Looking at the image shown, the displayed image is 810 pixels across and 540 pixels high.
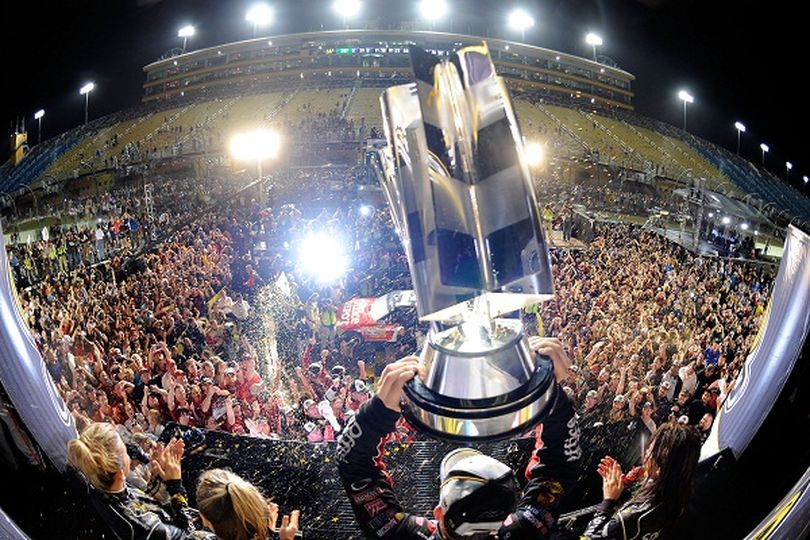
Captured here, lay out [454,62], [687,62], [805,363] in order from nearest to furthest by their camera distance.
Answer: [454,62], [805,363], [687,62]

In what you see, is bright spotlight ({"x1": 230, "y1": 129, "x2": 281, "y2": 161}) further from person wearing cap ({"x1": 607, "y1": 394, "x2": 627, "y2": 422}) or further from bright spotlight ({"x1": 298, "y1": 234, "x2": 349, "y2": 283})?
person wearing cap ({"x1": 607, "y1": 394, "x2": 627, "y2": 422})

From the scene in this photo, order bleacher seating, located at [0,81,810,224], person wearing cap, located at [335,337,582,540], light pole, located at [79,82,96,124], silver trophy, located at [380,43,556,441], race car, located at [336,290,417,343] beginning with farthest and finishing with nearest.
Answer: light pole, located at [79,82,96,124] < bleacher seating, located at [0,81,810,224] < race car, located at [336,290,417,343] < person wearing cap, located at [335,337,582,540] < silver trophy, located at [380,43,556,441]

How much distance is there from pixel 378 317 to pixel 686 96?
1.12 meters

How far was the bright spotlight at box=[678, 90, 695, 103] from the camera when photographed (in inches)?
75.7

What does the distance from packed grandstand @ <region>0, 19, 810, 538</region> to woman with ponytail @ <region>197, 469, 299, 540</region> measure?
11 cm

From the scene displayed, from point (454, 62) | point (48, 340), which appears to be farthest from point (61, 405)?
point (454, 62)

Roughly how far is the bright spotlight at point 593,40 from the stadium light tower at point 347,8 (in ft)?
2.12

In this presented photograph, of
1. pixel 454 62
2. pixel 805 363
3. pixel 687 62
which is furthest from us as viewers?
pixel 687 62

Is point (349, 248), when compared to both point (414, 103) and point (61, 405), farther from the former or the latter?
point (61, 405)

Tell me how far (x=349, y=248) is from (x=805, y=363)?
49.2 inches

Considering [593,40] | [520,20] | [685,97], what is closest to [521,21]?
[520,20]

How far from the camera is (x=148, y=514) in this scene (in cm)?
178

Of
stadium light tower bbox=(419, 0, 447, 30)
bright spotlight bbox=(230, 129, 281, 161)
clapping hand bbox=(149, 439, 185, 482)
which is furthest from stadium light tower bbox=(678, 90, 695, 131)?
clapping hand bbox=(149, 439, 185, 482)

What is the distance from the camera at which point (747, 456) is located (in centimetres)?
183
